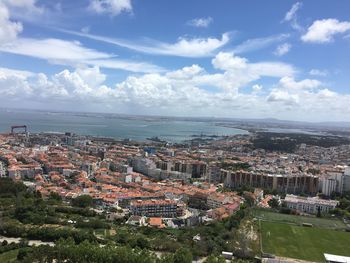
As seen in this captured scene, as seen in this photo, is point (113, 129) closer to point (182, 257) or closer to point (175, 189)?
point (175, 189)

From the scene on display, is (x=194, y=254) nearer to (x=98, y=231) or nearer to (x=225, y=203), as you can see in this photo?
(x=98, y=231)

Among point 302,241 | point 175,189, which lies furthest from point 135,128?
point 302,241

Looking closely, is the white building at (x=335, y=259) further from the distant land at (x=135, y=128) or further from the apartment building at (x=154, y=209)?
the distant land at (x=135, y=128)

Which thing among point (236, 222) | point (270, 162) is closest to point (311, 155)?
point (270, 162)

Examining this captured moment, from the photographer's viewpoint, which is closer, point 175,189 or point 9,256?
point 9,256

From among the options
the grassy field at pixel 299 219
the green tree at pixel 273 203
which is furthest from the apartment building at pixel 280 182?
the grassy field at pixel 299 219

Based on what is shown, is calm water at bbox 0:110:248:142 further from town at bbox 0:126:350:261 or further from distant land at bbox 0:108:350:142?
town at bbox 0:126:350:261
